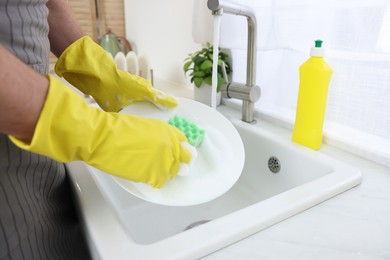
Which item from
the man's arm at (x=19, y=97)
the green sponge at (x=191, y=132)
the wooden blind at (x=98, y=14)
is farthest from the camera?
the wooden blind at (x=98, y=14)

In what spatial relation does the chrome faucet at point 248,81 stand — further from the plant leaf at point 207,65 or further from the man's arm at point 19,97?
the man's arm at point 19,97

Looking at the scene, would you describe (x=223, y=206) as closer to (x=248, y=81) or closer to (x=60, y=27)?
(x=248, y=81)

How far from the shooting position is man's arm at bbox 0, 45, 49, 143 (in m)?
0.35

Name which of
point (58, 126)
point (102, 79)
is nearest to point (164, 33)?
point (102, 79)

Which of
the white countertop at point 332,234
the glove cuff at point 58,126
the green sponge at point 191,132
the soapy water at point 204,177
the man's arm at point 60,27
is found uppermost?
the man's arm at point 60,27

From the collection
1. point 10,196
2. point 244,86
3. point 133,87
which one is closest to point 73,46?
point 133,87

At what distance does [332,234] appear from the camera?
1.70ft

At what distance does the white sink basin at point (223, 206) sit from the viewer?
→ 0.47 metres

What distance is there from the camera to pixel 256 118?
1127mm

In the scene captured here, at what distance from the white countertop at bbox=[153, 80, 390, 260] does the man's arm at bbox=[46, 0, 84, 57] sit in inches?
27.0

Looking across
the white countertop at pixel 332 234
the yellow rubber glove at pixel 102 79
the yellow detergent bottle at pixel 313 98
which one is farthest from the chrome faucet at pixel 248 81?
the white countertop at pixel 332 234

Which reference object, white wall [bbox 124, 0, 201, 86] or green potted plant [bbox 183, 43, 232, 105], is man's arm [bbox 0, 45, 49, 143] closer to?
green potted plant [bbox 183, 43, 232, 105]

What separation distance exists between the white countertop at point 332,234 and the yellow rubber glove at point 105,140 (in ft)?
0.57

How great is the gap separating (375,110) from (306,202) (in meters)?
0.38
